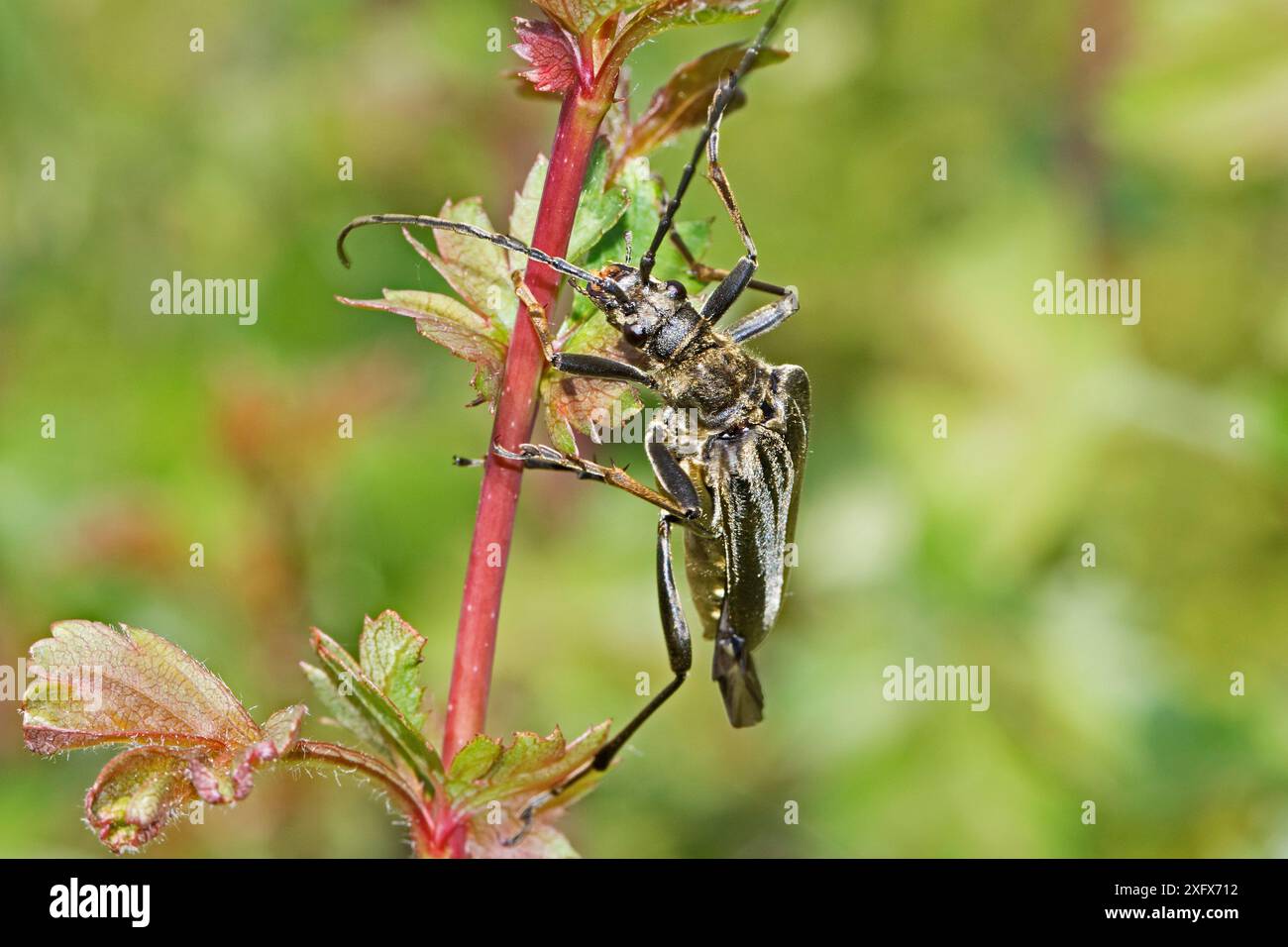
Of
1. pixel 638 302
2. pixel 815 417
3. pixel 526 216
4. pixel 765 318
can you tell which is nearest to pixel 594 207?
pixel 526 216

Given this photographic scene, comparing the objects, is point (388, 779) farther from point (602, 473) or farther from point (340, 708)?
point (602, 473)

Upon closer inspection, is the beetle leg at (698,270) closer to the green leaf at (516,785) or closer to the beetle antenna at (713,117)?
the beetle antenna at (713,117)

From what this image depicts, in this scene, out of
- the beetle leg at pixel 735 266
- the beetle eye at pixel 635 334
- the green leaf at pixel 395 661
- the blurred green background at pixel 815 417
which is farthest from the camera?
the blurred green background at pixel 815 417

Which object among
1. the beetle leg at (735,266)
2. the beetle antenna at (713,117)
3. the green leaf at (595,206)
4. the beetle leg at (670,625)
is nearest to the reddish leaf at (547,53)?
the green leaf at (595,206)

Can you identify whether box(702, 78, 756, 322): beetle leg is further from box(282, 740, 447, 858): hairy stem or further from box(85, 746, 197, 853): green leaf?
box(85, 746, 197, 853): green leaf

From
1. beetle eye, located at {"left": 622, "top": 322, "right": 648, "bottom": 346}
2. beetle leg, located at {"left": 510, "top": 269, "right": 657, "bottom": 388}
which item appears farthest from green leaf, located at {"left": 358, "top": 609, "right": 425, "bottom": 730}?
beetle eye, located at {"left": 622, "top": 322, "right": 648, "bottom": 346}

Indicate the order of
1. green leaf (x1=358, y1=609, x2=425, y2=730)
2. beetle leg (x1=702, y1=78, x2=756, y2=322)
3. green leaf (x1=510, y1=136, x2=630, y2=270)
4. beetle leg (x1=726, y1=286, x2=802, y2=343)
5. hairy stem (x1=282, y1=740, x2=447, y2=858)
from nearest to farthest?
hairy stem (x1=282, y1=740, x2=447, y2=858), green leaf (x1=358, y1=609, x2=425, y2=730), green leaf (x1=510, y1=136, x2=630, y2=270), beetle leg (x1=702, y1=78, x2=756, y2=322), beetle leg (x1=726, y1=286, x2=802, y2=343)

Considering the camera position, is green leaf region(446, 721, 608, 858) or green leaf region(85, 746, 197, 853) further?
green leaf region(446, 721, 608, 858)

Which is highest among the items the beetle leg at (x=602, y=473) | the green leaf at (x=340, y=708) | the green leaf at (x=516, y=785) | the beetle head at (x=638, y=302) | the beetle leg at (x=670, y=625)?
the beetle head at (x=638, y=302)
